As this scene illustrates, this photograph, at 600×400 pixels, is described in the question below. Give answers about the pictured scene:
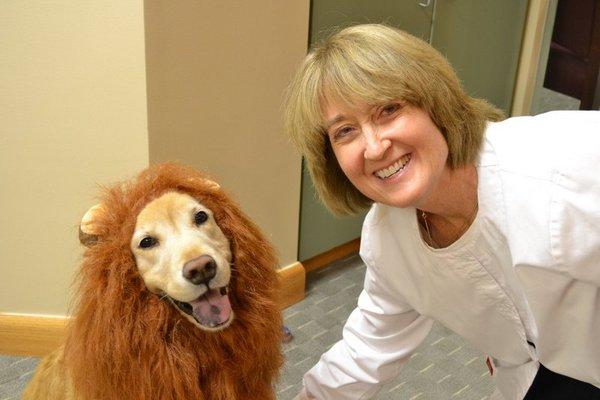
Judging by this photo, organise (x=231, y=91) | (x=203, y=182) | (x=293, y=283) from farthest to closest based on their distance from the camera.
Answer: (x=293, y=283), (x=231, y=91), (x=203, y=182)

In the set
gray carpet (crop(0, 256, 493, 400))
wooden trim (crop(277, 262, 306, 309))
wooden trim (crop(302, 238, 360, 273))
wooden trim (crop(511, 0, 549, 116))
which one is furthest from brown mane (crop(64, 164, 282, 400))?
wooden trim (crop(511, 0, 549, 116))

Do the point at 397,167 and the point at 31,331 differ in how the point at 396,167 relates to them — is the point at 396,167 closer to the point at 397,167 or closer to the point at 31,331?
the point at 397,167

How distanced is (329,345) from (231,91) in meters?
0.80

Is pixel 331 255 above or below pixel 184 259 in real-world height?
below

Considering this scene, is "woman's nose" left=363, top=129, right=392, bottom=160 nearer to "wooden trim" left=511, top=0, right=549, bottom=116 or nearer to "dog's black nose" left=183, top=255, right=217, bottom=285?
"dog's black nose" left=183, top=255, right=217, bottom=285

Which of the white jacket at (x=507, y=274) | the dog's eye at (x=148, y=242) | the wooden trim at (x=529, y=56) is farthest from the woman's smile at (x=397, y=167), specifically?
the wooden trim at (x=529, y=56)

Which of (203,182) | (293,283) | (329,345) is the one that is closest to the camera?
(203,182)

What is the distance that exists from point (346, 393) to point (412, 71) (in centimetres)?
67

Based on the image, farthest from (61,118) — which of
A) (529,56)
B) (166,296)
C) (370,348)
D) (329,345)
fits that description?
(529,56)

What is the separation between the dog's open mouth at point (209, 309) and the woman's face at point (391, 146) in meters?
0.30

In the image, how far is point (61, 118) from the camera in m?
1.45

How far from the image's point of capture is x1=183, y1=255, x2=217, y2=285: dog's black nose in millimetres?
813

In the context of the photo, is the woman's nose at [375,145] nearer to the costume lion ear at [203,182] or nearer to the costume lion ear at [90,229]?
the costume lion ear at [203,182]

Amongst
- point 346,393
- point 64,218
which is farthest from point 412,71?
point 64,218
